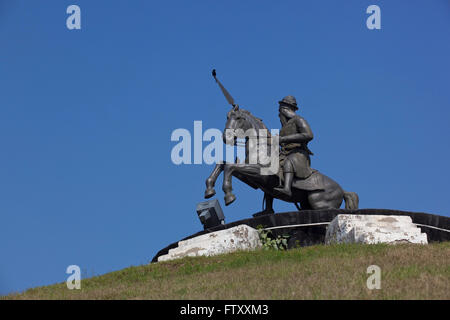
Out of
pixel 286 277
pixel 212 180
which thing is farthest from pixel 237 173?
pixel 286 277

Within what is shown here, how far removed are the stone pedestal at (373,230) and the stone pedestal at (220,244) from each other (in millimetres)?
2218

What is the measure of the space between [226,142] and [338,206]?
3979 mm

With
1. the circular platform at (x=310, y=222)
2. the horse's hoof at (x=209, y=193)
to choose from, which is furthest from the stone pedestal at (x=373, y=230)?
the horse's hoof at (x=209, y=193)

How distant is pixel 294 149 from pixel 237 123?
1.93m

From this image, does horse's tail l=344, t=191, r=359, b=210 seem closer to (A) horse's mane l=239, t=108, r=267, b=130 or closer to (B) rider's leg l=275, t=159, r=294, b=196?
(B) rider's leg l=275, t=159, r=294, b=196

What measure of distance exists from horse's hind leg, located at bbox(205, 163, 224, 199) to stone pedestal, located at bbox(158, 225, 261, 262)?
5.93ft

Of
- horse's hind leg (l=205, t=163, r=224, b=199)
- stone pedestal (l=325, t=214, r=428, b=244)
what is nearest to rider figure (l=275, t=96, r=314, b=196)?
horse's hind leg (l=205, t=163, r=224, b=199)

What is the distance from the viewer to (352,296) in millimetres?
11812

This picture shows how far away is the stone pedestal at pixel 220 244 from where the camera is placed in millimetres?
18641

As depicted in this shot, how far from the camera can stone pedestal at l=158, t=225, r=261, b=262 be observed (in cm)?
1864

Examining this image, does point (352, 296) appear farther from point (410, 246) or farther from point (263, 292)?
point (410, 246)
